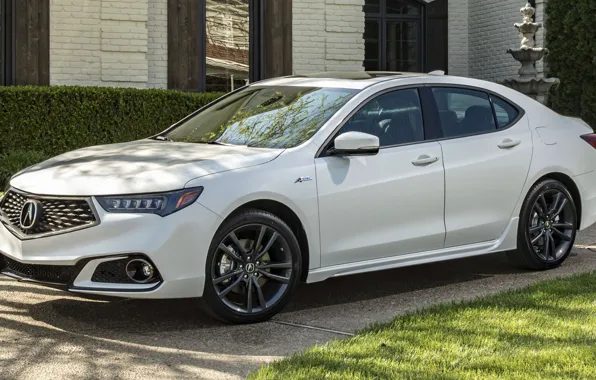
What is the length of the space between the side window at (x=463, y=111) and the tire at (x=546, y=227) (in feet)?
2.22

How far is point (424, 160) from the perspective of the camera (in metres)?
7.18

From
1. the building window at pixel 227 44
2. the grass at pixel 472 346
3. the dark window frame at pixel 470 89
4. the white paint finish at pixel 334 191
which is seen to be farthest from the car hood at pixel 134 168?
the building window at pixel 227 44

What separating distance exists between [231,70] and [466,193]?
403 inches

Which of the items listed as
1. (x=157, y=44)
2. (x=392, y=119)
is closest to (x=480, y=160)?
(x=392, y=119)

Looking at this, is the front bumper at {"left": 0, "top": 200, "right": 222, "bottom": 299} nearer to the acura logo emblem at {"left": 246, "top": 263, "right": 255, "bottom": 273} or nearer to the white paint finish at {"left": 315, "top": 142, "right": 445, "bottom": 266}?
the acura logo emblem at {"left": 246, "top": 263, "right": 255, "bottom": 273}

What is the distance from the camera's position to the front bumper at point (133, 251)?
5.88 meters

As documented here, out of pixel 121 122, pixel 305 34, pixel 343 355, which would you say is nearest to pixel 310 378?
pixel 343 355

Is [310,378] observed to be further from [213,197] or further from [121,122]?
[121,122]

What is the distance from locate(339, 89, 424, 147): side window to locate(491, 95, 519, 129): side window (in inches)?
32.0

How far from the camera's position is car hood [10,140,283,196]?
6012 millimetres

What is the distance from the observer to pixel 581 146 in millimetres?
8414

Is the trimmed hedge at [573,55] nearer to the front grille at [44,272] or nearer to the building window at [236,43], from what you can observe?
the building window at [236,43]

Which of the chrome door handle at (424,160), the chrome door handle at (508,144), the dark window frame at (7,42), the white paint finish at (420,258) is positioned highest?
the dark window frame at (7,42)

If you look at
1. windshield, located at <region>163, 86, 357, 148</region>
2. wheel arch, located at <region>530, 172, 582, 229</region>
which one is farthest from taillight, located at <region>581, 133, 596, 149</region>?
windshield, located at <region>163, 86, 357, 148</region>
